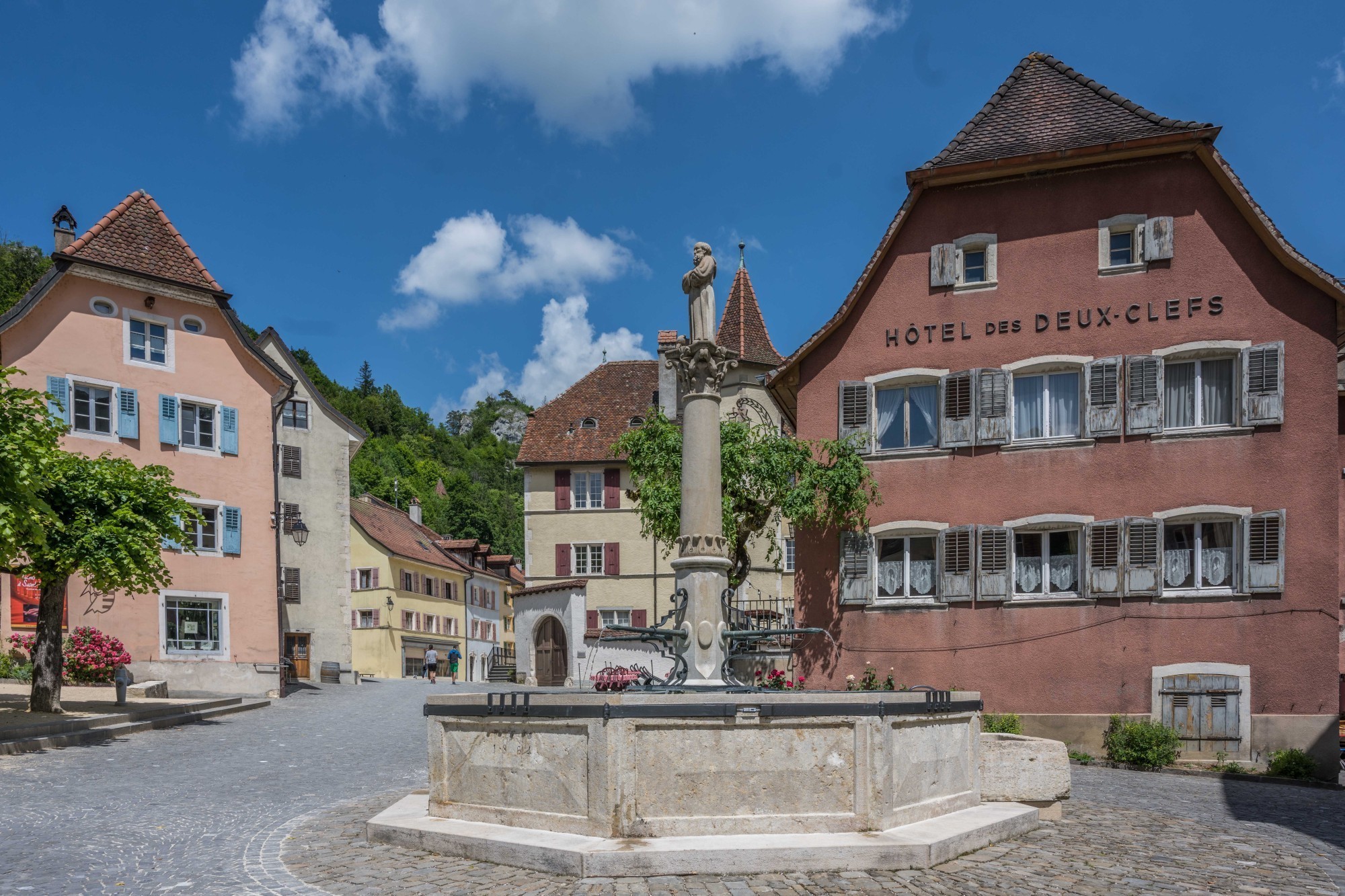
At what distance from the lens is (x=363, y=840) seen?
9.25 m

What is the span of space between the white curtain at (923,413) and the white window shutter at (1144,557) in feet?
12.4

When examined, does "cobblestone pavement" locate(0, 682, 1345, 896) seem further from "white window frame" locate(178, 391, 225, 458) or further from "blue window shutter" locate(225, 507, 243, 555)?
"white window frame" locate(178, 391, 225, 458)

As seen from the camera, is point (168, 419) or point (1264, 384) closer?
point (1264, 384)

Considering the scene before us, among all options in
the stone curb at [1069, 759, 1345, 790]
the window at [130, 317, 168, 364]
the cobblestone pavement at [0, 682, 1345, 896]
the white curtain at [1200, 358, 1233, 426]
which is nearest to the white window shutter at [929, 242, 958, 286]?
the white curtain at [1200, 358, 1233, 426]

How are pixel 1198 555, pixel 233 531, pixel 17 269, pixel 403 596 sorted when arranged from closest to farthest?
pixel 1198 555, pixel 233 531, pixel 403 596, pixel 17 269

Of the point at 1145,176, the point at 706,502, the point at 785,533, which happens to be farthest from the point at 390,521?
the point at 706,502

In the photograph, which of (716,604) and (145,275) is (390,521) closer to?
(145,275)

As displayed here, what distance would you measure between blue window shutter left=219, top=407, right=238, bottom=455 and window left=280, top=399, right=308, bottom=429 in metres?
9.81

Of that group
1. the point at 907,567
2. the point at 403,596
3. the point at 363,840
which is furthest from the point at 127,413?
the point at 403,596

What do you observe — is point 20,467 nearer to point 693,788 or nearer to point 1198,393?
point 693,788

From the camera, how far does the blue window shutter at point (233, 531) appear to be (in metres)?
28.6

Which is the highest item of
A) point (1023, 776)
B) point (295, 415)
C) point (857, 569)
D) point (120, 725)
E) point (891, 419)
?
point (295, 415)

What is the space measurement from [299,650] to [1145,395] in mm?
30486

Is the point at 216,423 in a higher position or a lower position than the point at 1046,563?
higher
